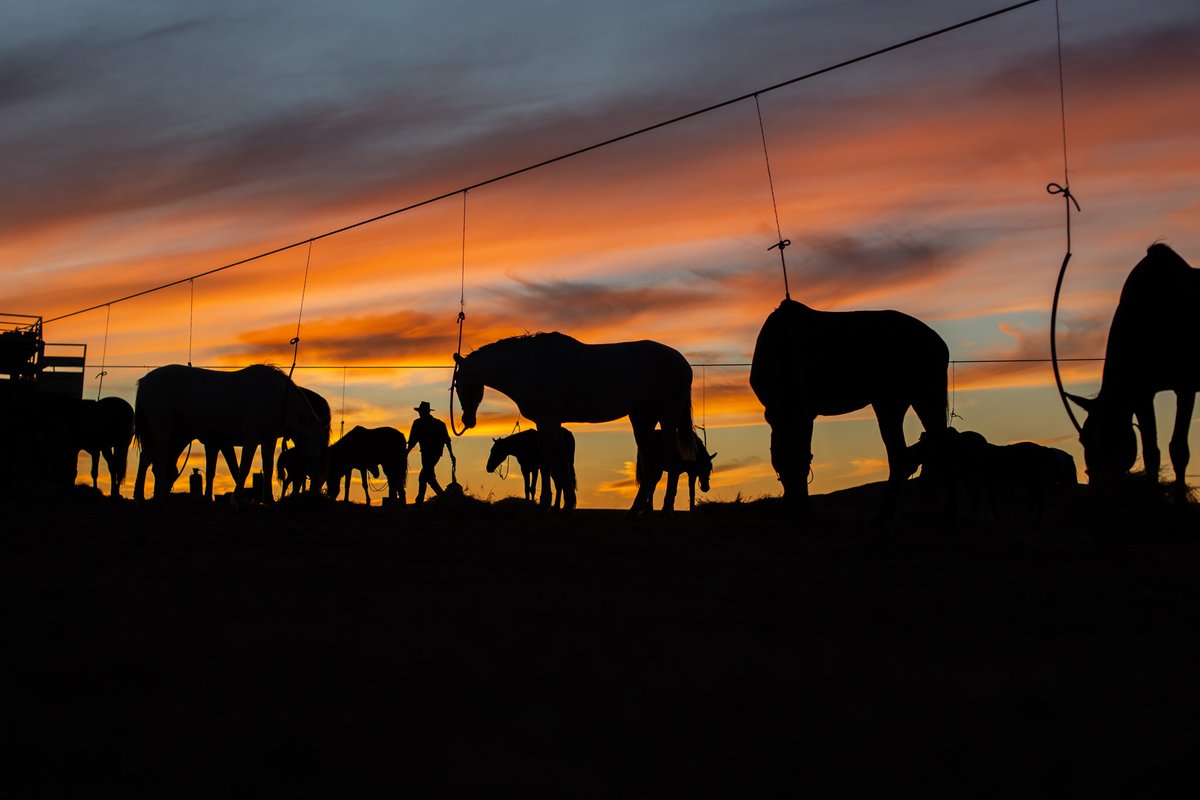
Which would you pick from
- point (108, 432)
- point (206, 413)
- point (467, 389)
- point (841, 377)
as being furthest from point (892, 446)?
point (108, 432)

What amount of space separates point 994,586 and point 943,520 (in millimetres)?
5114

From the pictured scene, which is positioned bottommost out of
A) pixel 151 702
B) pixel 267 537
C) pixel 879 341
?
pixel 151 702

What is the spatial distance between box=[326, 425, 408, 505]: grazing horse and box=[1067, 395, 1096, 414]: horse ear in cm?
1439

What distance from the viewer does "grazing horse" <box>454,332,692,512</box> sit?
51.7ft

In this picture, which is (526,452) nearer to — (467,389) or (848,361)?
(467,389)

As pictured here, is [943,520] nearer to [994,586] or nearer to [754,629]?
[994,586]

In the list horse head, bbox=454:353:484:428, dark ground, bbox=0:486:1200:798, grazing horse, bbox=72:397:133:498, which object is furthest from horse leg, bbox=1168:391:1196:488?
grazing horse, bbox=72:397:133:498

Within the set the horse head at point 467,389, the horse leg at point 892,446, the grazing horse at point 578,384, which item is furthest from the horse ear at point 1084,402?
the horse head at point 467,389

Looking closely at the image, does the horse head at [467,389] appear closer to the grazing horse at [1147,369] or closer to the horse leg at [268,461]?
the horse leg at [268,461]

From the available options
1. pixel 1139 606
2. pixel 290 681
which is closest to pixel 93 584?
pixel 290 681

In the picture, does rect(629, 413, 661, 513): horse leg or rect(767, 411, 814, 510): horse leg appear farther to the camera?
rect(629, 413, 661, 513): horse leg

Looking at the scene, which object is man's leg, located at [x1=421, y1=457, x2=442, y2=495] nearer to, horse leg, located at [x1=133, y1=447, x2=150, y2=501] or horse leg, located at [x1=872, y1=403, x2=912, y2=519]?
horse leg, located at [x1=133, y1=447, x2=150, y2=501]

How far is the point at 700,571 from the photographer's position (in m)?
8.50

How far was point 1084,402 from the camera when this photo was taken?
526 inches
